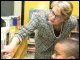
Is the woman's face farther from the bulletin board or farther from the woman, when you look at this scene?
the bulletin board

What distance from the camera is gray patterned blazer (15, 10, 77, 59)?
66.8 inches

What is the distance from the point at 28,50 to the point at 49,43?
2.95 feet

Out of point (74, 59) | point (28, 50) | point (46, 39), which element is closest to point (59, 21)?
point (46, 39)

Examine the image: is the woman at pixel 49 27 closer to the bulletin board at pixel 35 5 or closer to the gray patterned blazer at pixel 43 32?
the gray patterned blazer at pixel 43 32

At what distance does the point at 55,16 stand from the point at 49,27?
184 mm

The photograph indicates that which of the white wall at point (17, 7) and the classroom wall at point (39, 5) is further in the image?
the classroom wall at point (39, 5)

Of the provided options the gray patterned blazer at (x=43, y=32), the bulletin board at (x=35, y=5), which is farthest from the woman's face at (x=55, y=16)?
the bulletin board at (x=35, y=5)

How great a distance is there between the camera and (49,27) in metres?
1.76

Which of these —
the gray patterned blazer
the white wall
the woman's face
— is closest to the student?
the woman's face

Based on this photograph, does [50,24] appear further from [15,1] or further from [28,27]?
[15,1]

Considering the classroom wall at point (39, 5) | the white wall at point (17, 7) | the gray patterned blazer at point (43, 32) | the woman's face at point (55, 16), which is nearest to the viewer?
the woman's face at point (55, 16)

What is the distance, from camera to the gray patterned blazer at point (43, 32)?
170 cm

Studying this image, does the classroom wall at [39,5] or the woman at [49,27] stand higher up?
the classroom wall at [39,5]

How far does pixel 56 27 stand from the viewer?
1.77 m
